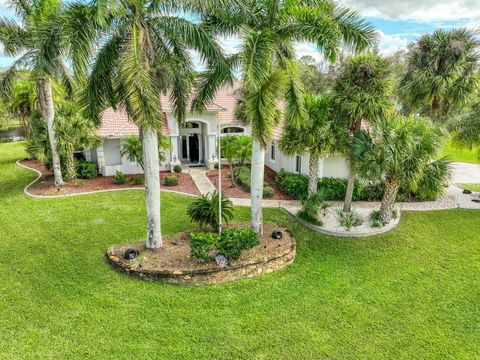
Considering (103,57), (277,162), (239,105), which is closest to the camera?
(103,57)

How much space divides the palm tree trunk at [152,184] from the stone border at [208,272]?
127 centimetres

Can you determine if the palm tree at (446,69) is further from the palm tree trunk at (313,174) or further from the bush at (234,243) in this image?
the bush at (234,243)

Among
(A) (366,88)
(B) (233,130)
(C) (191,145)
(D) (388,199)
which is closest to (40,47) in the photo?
(A) (366,88)

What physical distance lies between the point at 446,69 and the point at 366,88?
869cm

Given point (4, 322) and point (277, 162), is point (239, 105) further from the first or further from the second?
point (4, 322)

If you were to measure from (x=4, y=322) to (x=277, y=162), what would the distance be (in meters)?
17.6

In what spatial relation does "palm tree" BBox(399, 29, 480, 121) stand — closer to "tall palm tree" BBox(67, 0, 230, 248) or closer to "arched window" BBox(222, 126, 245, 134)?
"arched window" BBox(222, 126, 245, 134)

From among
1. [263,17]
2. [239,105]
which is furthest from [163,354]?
[239,105]

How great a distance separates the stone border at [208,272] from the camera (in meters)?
9.68

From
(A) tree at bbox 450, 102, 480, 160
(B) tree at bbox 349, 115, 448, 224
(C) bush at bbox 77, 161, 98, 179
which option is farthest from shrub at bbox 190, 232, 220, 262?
(A) tree at bbox 450, 102, 480, 160

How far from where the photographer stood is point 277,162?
22.6 meters

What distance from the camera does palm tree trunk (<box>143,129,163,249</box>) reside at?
1002 centimetres

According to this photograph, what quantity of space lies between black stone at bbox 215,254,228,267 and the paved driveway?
19129 mm

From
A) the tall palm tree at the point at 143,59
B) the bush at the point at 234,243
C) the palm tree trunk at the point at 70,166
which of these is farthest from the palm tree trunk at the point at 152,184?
the palm tree trunk at the point at 70,166
